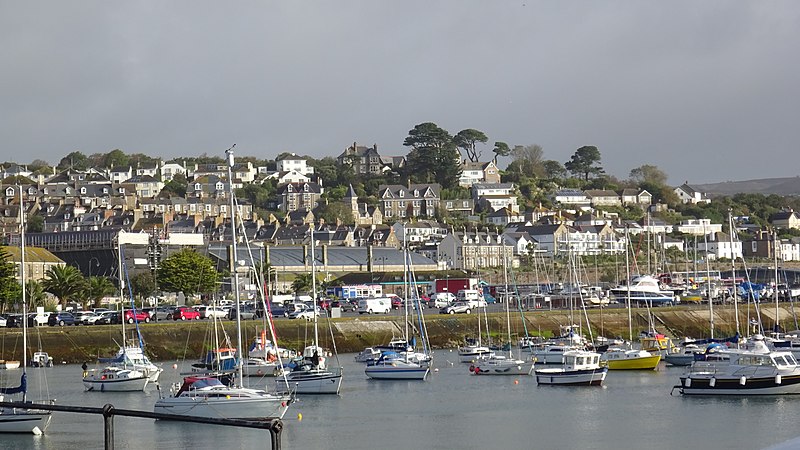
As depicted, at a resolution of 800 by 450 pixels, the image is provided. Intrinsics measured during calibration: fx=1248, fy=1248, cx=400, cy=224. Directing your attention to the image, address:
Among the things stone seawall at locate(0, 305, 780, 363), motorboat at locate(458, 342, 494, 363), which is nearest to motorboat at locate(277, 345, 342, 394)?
stone seawall at locate(0, 305, 780, 363)

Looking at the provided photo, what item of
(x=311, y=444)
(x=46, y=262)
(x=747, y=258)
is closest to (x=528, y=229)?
(x=747, y=258)

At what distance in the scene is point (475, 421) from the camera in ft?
120

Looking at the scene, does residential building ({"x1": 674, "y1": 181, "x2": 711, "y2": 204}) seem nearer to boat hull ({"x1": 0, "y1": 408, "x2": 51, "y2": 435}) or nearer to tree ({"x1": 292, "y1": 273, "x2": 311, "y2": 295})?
tree ({"x1": 292, "y1": 273, "x2": 311, "y2": 295})

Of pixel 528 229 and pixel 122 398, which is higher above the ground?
pixel 528 229

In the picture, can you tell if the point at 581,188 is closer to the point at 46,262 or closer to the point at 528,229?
the point at 528,229

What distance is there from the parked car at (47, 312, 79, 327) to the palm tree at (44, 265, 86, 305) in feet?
34.7

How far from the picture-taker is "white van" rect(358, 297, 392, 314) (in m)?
74.9

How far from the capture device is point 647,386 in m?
46.4

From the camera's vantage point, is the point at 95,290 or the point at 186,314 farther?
the point at 95,290

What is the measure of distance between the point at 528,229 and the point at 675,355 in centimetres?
8726

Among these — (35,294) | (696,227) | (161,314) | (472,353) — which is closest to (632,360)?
(472,353)

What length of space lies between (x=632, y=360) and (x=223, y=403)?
80.3ft

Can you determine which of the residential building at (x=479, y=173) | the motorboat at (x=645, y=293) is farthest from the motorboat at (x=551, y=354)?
the residential building at (x=479, y=173)

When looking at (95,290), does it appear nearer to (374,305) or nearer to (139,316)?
(139,316)
